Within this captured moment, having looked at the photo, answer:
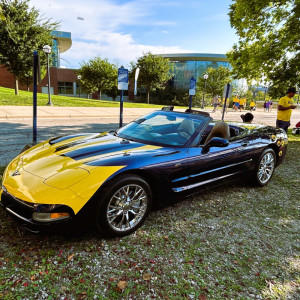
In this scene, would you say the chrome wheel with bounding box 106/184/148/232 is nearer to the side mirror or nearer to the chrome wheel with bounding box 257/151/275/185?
the side mirror

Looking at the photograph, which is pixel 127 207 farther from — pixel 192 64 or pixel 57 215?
pixel 192 64

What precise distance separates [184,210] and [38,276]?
199 centimetres

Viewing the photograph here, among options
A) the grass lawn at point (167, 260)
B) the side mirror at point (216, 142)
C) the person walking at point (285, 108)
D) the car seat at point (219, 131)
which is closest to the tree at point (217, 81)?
the person walking at point (285, 108)

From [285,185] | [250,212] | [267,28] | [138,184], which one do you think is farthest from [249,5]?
[138,184]

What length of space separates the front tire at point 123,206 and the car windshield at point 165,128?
835 millimetres

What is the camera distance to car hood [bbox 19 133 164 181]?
2.50m

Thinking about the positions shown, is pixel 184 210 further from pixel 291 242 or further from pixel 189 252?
pixel 291 242

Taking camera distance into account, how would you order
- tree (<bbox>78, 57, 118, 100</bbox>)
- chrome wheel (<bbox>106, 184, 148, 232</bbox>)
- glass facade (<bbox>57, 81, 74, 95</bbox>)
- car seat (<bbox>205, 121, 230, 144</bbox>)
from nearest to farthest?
1. chrome wheel (<bbox>106, 184, 148, 232</bbox>)
2. car seat (<bbox>205, 121, 230, 144</bbox>)
3. tree (<bbox>78, 57, 118, 100</bbox>)
4. glass facade (<bbox>57, 81, 74, 95</bbox>)

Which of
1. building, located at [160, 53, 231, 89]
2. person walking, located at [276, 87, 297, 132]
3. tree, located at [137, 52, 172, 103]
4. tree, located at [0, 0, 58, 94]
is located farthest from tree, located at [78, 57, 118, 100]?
person walking, located at [276, 87, 297, 132]

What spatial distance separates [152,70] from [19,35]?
1858 centimetres

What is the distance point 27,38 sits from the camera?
19234mm

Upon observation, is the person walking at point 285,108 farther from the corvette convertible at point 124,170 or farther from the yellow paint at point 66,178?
the yellow paint at point 66,178

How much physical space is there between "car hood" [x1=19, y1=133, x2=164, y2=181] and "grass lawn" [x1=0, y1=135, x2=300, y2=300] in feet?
2.36

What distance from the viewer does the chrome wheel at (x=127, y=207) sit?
8.31 ft
